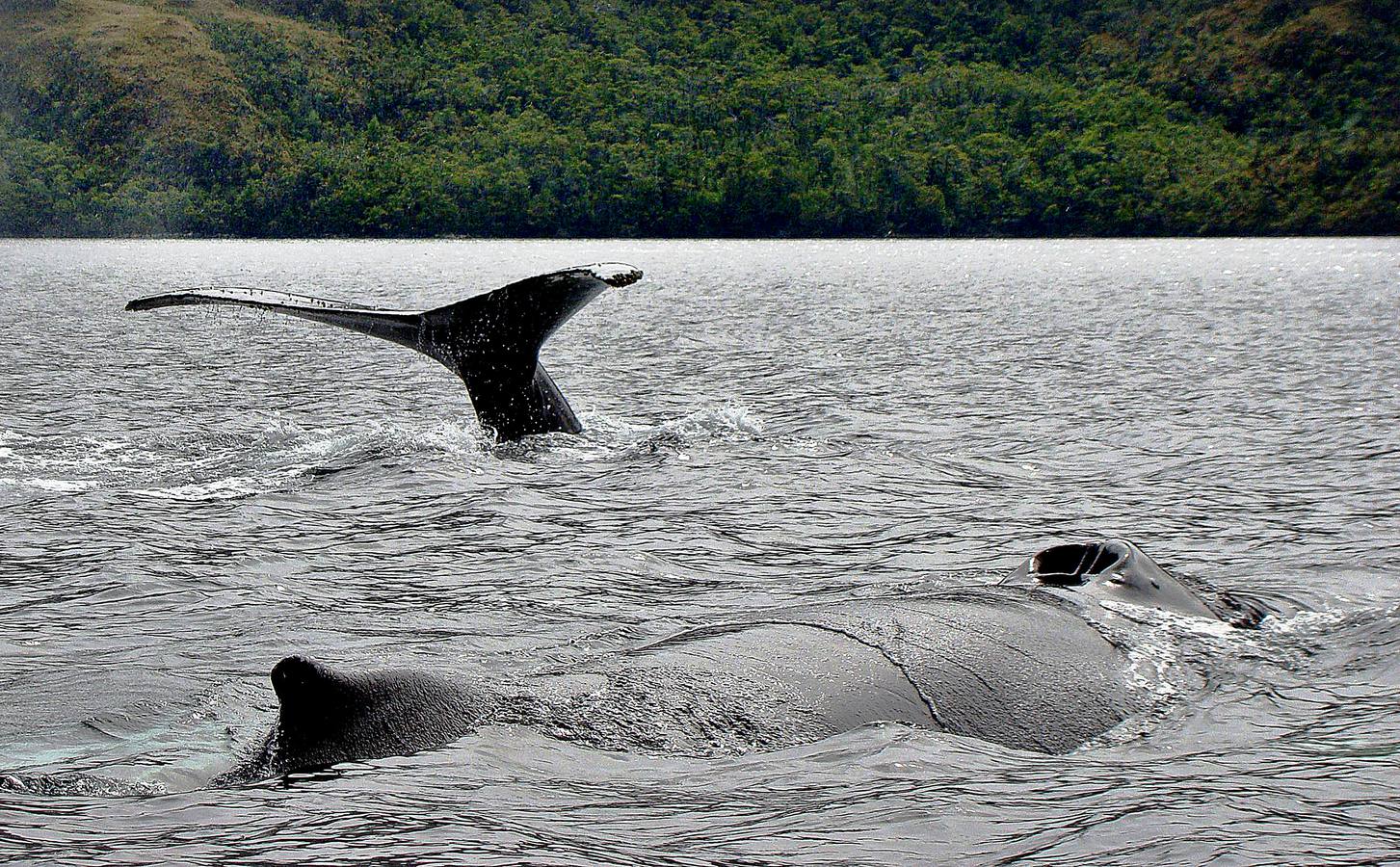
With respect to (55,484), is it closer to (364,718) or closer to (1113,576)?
(364,718)

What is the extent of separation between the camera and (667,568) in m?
10.4

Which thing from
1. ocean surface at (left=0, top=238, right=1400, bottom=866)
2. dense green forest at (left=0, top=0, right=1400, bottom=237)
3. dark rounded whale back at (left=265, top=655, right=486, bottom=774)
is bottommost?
ocean surface at (left=0, top=238, right=1400, bottom=866)

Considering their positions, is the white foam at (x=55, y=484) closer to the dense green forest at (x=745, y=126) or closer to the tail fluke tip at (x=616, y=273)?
the tail fluke tip at (x=616, y=273)

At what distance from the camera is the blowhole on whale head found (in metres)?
7.50

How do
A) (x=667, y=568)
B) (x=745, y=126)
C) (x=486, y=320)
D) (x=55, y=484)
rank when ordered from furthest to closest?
1. (x=745, y=126)
2. (x=55, y=484)
3. (x=486, y=320)
4. (x=667, y=568)

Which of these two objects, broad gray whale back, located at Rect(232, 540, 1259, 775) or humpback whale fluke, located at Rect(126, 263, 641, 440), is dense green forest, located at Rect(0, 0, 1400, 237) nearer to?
humpback whale fluke, located at Rect(126, 263, 641, 440)

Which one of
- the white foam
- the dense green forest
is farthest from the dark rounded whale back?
the dense green forest

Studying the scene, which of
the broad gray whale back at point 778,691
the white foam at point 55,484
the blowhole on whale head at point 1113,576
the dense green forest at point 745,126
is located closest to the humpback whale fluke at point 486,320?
the white foam at point 55,484

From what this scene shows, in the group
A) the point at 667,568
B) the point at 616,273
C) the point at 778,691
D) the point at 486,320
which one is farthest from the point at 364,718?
the point at 486,320

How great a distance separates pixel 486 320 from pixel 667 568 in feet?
10.7

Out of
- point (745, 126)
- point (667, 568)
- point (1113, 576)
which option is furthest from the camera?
point (745, 126)

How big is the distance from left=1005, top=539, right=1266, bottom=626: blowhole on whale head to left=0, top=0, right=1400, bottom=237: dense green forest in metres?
128

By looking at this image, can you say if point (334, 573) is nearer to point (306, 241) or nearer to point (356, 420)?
point (356, 420)

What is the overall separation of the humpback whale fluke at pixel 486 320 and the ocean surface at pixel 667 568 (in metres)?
0.90
